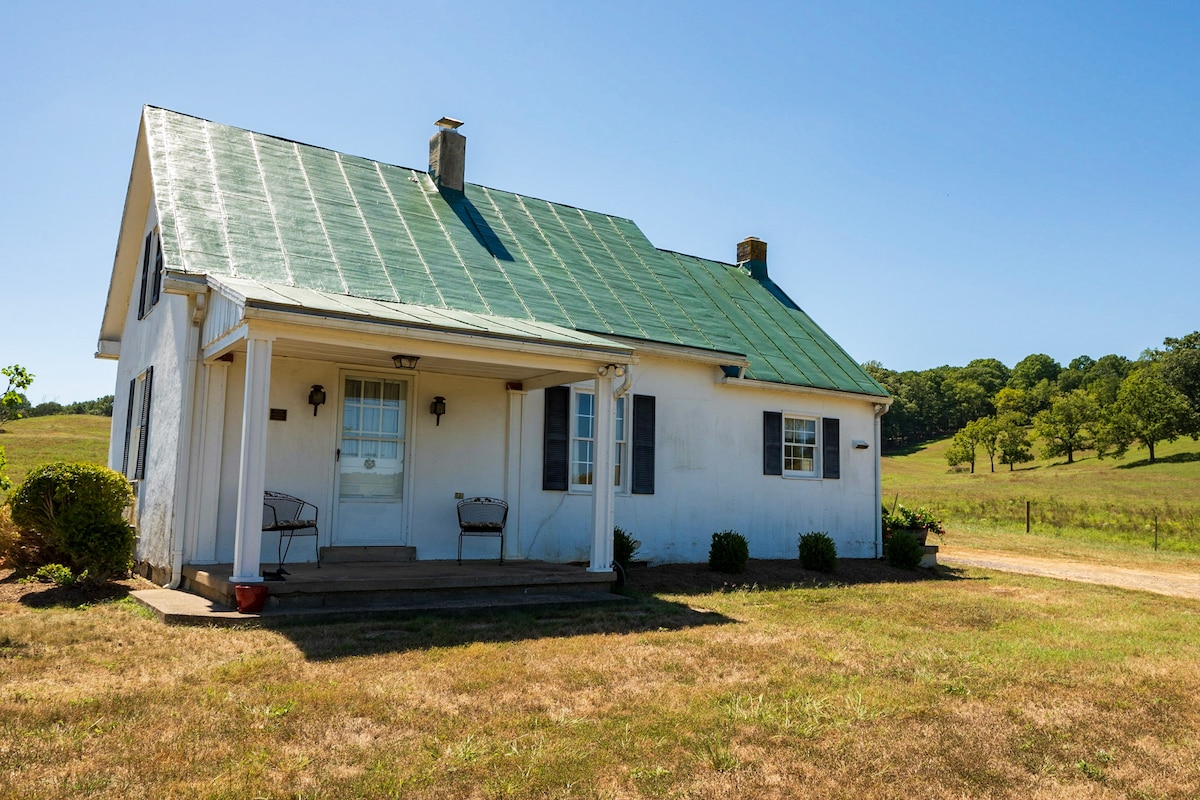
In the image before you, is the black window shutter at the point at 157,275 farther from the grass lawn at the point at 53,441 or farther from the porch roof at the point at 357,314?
the grass lawn at the point at 53,441

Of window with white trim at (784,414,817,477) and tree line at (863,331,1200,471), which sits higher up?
tree line at (863,331,1200,471)

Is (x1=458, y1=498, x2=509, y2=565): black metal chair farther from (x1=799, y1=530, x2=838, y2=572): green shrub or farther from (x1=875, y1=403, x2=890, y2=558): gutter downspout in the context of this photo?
(x1=875, y1=403, x2=890, y2=558): gutter downspout

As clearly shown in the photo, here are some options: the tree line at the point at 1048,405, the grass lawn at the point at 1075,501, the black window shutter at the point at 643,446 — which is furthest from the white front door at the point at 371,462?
the tree line at the point at 1048,405

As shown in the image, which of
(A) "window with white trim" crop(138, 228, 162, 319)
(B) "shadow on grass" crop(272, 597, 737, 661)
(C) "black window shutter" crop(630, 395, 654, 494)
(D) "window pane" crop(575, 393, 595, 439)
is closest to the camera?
(B) "shadow on grass" crop(272, 597, 737, 661)

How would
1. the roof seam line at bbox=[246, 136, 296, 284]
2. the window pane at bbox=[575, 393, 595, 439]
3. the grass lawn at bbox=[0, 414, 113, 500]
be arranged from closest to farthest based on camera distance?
the roof seam line at bbox=[246, 136, 296, 284] < the window pane at bbox=[575, 393, 595, 439] < the grass lawn at bbox=[0, 414, 113, 500]

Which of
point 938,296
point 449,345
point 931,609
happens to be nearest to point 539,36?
point 449,345

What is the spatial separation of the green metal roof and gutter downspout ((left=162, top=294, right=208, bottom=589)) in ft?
2.11

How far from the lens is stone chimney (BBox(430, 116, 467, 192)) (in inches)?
531

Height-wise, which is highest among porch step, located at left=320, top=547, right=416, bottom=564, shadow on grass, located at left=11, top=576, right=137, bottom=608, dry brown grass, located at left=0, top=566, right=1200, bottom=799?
porch step, located at left=320, top=547, right=416, bottom=564

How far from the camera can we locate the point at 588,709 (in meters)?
5.05

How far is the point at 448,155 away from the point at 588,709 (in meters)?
10.4

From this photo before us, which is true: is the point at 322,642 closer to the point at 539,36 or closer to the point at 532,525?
the point at 532,525

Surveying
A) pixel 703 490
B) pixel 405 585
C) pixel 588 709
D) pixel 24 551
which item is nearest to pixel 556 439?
pixel 703 490

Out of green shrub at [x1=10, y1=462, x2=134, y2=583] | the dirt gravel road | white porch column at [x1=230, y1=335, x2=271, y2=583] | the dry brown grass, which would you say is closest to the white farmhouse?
white porch column at [x1=230, y1=335, x2=271, y2=583]
